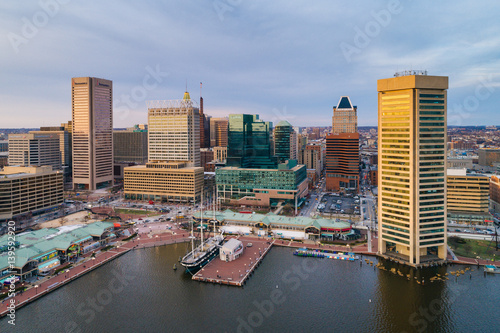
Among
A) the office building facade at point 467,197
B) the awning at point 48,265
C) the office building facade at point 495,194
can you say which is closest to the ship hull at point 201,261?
the awning at point 48,265

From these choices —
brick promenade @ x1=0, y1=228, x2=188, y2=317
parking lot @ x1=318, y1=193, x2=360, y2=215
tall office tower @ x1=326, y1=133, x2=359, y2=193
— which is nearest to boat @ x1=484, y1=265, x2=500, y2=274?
parking lot @ x1=318, y1=193, x2=360, y2=215

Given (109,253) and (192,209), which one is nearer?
(109,253)

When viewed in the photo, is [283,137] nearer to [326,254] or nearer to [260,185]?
[260,185]

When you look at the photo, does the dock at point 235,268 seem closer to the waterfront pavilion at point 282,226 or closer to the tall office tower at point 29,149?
the waterfront pavilion at point 282,226

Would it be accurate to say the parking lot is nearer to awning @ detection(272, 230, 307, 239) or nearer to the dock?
awning @ detection(272, 230, 307, 239)

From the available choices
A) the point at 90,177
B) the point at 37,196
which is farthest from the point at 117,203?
the point at 90,177

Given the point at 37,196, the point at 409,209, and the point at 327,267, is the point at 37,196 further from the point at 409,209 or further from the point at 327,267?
the point at 409,209

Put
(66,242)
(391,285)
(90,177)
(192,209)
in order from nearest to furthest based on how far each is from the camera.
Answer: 1. (391,285)
2. (66,242)
3. (192,209)
4. (90,177)
